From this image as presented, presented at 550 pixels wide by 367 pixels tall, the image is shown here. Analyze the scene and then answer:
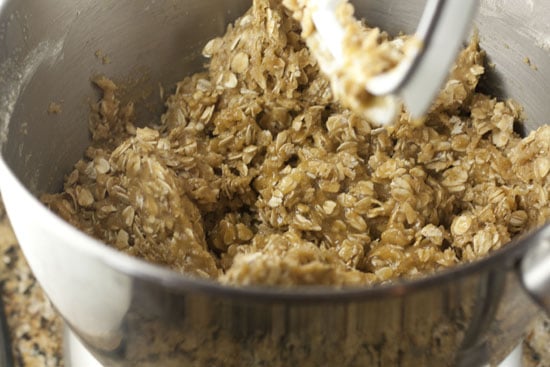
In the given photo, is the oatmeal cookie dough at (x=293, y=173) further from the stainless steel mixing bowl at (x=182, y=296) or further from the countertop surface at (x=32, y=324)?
the countertop surface at (x=32, y=324)

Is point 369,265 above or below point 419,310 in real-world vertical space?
below

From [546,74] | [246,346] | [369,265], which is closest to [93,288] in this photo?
[246,346]

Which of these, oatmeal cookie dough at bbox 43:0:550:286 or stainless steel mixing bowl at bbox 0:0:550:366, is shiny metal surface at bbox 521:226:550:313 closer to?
stainless steel mixing bowl at bbox 0:0:550:366

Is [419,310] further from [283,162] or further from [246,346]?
[283,162]

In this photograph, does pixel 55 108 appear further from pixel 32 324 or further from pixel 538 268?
pixel 538 268

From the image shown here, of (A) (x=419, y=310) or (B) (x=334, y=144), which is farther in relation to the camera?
(B) (x=334, y=144)

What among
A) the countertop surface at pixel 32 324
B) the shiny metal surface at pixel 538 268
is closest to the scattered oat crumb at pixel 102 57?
the countertop surface at pixel 32 324

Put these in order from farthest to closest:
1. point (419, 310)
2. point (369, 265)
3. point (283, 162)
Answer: point (283, 162) → point (369, 265) → point (419, 310)
